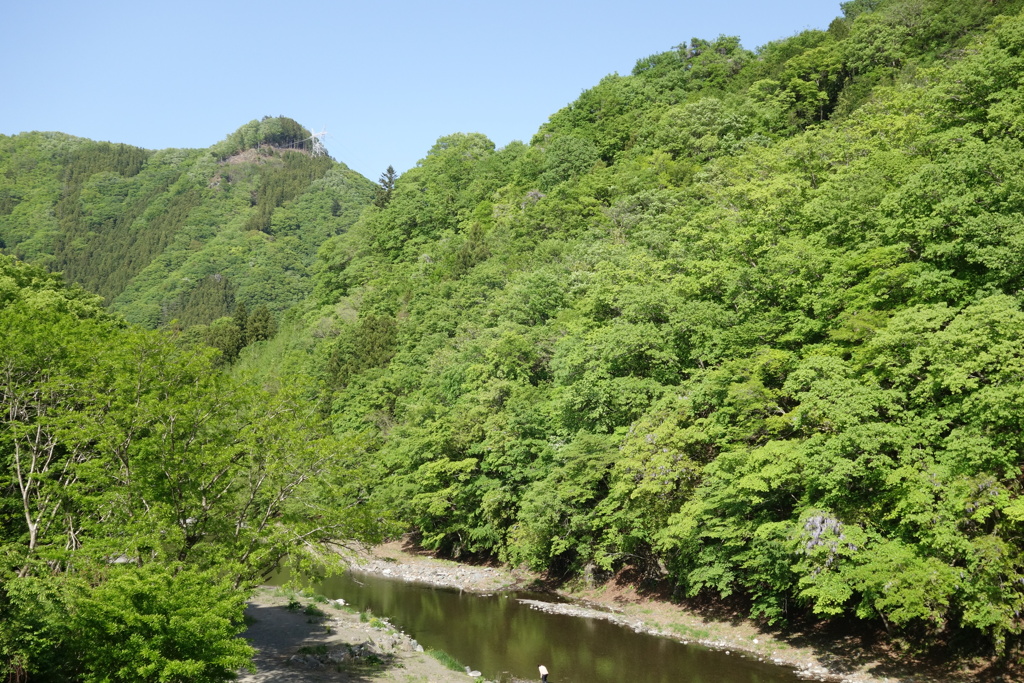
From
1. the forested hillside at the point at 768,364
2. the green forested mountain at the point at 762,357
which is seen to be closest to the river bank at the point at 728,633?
the green forested mountain at the point at 762,357

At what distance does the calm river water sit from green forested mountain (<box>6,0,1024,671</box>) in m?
3.34

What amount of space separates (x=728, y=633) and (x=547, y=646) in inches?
292

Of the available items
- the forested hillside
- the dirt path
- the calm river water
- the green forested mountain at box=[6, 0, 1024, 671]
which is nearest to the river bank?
the calm river water

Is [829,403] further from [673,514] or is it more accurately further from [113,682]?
[113,682]

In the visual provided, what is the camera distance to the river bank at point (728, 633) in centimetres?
2301

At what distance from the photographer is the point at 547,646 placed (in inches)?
1141

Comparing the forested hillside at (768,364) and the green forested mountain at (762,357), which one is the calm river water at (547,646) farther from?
the green forested mountain at (762,357)

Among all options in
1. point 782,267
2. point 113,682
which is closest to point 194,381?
point 113,682

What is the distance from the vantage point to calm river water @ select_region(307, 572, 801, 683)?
24.9 meters

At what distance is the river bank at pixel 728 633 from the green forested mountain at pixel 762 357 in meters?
1.06

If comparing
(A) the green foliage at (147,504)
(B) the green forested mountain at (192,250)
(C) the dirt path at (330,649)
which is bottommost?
(C) the dirt path at (330,649)

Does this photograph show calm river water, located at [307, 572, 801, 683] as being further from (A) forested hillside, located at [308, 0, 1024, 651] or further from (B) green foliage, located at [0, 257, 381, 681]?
(B) green foliage, located at [0, 257, 381, 681]

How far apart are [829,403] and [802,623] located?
10.6 metres

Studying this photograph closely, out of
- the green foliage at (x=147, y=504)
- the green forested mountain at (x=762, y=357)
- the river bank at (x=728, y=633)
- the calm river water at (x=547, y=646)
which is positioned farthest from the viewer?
the calm river water at (x=547, y=646)
